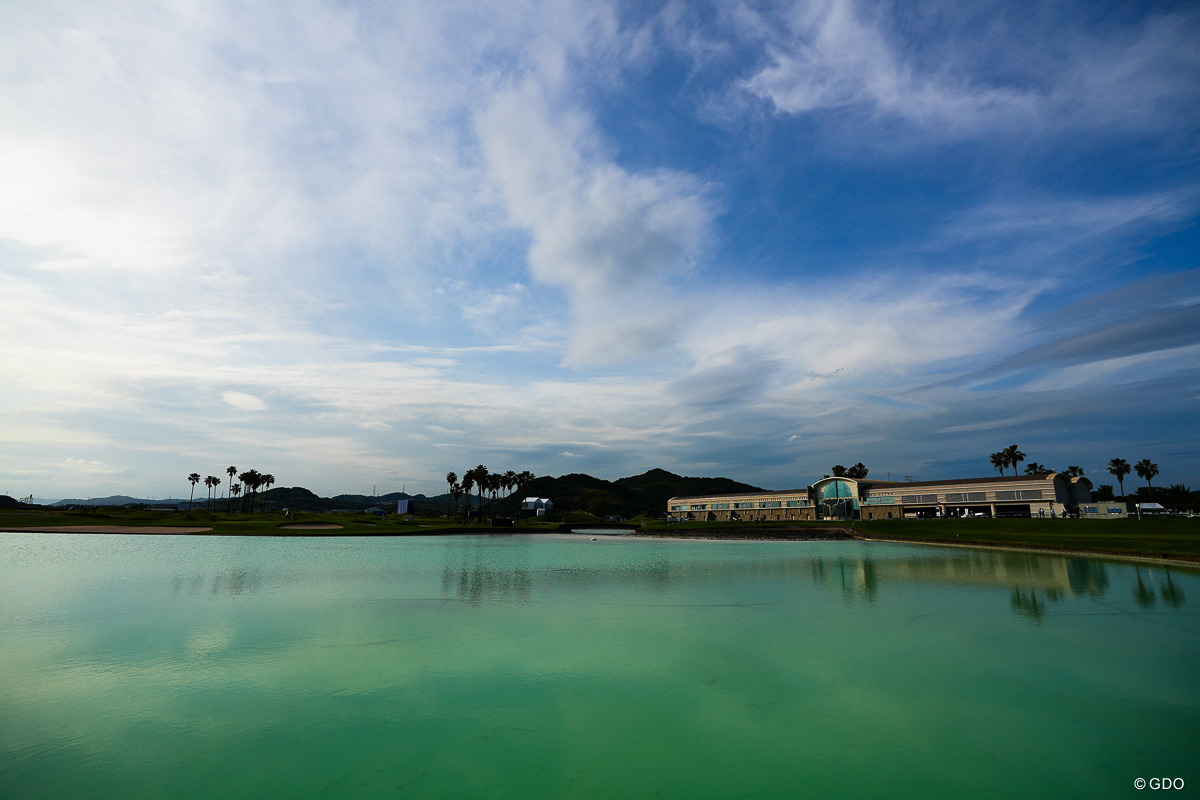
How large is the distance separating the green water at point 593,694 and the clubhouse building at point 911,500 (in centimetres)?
8150

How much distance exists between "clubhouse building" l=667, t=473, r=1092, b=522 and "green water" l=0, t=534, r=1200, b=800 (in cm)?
8150

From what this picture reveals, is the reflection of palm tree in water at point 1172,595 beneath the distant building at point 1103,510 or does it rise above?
beneath

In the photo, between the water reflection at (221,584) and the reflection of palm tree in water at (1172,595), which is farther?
the water reflection at (221,584)

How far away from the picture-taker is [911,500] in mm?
106125

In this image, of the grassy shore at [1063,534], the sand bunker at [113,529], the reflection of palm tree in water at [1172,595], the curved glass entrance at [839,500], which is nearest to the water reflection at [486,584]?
the reflection of palm tree in water at [1172,595]

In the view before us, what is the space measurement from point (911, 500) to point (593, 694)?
4423 inches

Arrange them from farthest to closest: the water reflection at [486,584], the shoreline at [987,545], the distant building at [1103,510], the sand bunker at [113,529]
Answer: the distant building at [1103,510] < the sand bunker at [113,529] < the shoreline at [987,545] < the water reflection at [486,584]

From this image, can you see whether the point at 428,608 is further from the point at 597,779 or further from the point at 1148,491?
the point at 1148,491

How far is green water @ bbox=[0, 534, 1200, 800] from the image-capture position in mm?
8438

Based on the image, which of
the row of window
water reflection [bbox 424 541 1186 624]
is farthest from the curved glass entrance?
water reflection [bbox 424 541 1186 624]

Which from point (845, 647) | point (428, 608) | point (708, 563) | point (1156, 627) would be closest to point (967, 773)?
point (845, 647)

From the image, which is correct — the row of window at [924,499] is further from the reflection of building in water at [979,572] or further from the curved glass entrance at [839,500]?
the reflection of building in water at [979,572]

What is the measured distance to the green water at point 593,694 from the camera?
8.44m

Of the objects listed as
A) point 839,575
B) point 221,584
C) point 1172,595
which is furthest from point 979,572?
point 221,584
